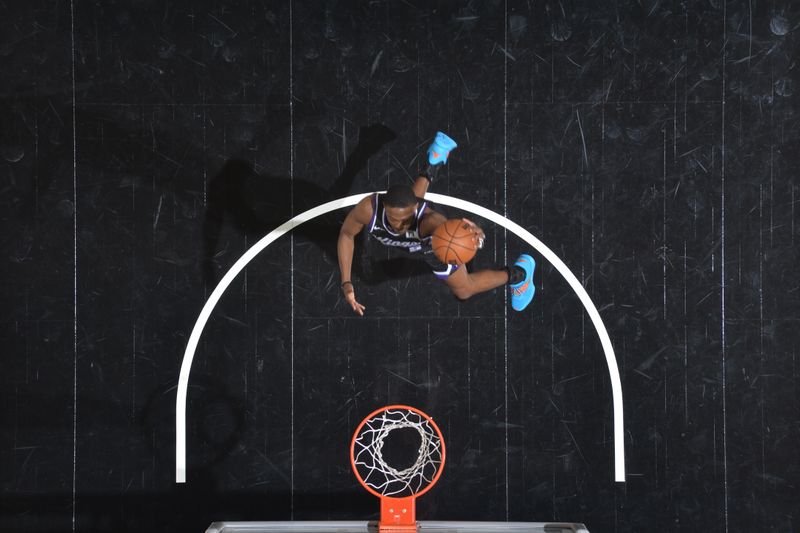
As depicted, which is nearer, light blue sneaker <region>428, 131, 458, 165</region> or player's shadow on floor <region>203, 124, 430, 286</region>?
light blue sneaker <region>428, 131, 458, 165</region>

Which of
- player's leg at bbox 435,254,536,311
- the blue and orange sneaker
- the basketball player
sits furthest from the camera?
the blue and orange sneaker

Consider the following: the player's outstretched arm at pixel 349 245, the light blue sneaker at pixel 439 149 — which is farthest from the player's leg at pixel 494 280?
the light blue sneaker at pixel 439 149

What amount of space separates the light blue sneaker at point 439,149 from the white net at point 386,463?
6.81ft

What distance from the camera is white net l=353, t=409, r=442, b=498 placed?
17.0 ft

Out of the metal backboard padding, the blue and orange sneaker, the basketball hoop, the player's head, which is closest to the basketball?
the player's head

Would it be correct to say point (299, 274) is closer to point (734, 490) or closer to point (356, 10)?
point (356, 10)

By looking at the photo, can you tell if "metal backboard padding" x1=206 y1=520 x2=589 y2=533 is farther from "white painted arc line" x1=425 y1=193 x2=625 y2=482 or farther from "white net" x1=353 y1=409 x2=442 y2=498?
"white painted arc line" x1=425 y1=193 x2=625 y2=482

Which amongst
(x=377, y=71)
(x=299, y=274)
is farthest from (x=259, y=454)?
(x=377, y=71)

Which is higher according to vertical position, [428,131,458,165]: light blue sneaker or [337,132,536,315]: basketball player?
[428,131,458,165]: light blue sneaker

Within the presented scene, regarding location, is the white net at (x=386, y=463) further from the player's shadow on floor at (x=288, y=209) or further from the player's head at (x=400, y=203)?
the player's head at (x=400, y=203)

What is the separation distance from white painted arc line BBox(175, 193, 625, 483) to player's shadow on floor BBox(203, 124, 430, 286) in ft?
0.20

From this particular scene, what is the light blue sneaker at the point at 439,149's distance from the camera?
5.15m

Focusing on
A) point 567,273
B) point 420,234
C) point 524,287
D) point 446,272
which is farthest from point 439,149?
point 567,273

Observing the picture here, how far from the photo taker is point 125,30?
214 inches
